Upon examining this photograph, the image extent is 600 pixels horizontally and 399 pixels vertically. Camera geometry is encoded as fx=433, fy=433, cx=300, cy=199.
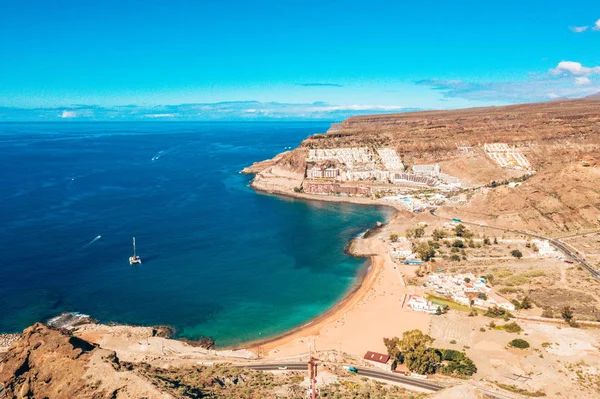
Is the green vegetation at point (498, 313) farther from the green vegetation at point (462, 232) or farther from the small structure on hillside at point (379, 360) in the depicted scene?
the green vegetation at point (462, 232)

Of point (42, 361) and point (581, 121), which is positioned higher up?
point (581, 121)

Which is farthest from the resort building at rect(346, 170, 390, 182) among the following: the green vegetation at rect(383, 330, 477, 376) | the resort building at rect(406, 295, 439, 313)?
the green vegetation at rect(383, 330, 477, 376)

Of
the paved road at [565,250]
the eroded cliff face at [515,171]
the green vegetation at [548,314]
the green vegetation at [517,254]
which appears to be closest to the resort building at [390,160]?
the eroded cliff face at [515,171]

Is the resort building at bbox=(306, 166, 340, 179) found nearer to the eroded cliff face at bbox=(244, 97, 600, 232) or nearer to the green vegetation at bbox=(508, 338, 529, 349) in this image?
the eroded cliff face at bbox=(244, 97, 600, 232)

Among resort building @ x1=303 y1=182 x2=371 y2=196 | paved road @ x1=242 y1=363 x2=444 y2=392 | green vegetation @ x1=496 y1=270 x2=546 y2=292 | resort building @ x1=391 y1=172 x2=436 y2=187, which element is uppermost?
resort building @ x1=391 y1=172 x2=436 y2=187

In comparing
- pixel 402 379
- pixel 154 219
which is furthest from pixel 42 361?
pixel 154 219

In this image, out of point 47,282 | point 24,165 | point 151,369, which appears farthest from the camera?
point 24,165

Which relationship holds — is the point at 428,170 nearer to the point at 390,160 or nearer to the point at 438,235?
the point at 390,160

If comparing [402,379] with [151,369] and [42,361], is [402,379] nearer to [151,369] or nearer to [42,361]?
[151,369]
